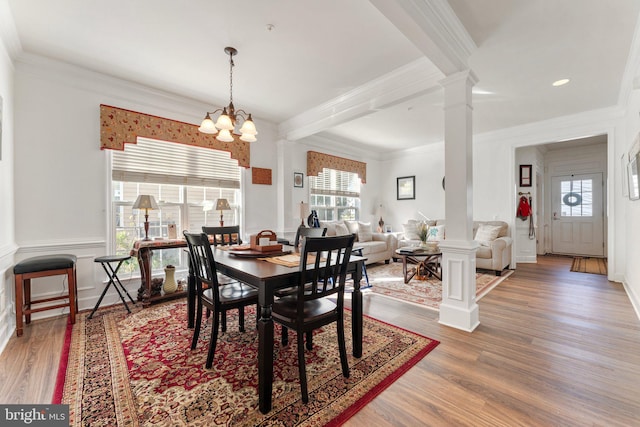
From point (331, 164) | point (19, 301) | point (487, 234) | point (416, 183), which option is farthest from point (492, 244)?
point (19, 301)

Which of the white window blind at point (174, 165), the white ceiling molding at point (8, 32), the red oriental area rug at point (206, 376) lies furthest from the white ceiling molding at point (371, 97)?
the white ceiling molding at point (8, 32)

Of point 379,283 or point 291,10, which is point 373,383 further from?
point 291,10

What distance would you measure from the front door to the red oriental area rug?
658cm

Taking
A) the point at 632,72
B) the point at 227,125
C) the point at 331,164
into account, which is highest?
the point at 632,72

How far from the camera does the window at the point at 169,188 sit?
3396mm

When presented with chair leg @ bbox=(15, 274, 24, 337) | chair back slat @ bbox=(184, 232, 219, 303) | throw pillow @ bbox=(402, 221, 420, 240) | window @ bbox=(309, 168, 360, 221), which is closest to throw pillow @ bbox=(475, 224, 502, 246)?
throw pillow @ bbox=(402, 221, 420, 240)

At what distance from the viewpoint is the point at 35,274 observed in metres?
2.48

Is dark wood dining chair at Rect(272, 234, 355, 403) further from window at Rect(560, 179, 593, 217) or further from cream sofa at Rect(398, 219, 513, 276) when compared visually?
window at Rect(560, 179, 593, 217)

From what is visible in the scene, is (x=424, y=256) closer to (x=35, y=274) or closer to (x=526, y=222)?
(x=526, y=222)

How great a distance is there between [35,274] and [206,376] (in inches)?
78.0

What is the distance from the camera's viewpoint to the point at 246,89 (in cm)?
351

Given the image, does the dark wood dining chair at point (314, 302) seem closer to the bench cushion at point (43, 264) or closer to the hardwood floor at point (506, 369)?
the hardwood floor at point (506, 369)

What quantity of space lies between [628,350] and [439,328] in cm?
135

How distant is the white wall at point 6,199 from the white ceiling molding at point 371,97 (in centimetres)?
314
